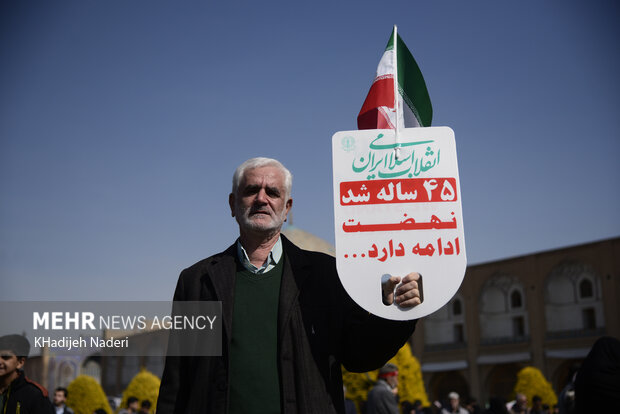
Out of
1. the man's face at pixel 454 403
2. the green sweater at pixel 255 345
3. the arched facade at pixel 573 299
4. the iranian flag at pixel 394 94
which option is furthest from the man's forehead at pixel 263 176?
the arched facade at pixel 573 299

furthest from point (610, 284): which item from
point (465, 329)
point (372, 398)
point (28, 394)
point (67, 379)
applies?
point (67, 379)

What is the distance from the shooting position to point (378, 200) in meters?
2.54

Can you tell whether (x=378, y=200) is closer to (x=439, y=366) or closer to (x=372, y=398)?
(x=372, y=398)

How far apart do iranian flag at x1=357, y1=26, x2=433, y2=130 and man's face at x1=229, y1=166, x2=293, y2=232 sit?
0.66 metres

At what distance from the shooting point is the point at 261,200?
2689 millimetres

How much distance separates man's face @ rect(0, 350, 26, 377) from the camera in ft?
13.9

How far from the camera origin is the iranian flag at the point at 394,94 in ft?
10.3

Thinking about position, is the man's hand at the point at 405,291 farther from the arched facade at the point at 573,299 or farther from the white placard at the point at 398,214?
the arched facade at the point at 573,299

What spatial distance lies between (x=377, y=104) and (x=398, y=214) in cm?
85

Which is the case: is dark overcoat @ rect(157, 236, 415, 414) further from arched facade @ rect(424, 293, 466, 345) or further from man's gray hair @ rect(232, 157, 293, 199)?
arched facade @ rect(424, 293, 466, 345)

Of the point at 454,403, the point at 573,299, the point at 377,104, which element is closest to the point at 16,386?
the point at 377,104

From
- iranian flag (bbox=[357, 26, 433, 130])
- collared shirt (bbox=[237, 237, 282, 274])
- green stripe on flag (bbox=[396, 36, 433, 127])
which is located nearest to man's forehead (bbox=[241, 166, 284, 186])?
collared shirt (bbox=[237, 237, 282, 274])

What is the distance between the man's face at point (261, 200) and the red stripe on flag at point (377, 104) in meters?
0.66

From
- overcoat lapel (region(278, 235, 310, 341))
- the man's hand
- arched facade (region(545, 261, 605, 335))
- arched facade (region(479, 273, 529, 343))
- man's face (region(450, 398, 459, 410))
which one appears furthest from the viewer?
arched facade (region(479, 273, 529, 343))
